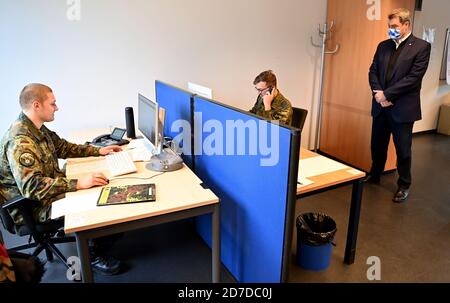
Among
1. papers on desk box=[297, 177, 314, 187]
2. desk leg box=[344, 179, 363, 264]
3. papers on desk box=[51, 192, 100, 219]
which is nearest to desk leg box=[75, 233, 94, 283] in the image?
papers on desk box=[51, 192, 100, 219]

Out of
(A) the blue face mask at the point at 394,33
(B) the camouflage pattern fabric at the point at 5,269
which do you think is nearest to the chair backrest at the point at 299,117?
(A) the blue face mask at the point at 394,33

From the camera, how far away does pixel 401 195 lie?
3.11 m

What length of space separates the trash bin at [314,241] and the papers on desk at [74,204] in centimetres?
130

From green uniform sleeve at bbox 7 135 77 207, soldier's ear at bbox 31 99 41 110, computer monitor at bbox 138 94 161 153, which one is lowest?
green uniform sleeve at bbox 7 135 77 207

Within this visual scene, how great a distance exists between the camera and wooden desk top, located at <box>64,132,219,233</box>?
1.45 meters

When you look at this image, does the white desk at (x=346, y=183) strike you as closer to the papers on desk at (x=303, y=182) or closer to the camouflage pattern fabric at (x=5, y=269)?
the papers on desk at (x=303, y=182)

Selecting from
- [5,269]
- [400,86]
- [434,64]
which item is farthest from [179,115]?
[434,64]

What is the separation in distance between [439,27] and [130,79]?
468cm

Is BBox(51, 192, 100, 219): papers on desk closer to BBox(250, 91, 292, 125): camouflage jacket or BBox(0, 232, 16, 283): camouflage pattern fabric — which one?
BBox(0, 232, 16, 283): camouflage pattern fabric

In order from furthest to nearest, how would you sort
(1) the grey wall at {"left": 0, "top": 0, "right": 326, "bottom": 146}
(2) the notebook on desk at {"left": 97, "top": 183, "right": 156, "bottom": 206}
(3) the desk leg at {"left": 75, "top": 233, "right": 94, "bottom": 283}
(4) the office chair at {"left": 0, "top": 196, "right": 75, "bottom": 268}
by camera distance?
1. (1) the grey wall at {"left": 0, "top": 0, "right": 326, "bottom": 146}
2. (4) the office chair at {"left": 0, "top": 196, "right": 75, "bottom": 268}
3. (2) the notebook on desk at {"left": 97, "top": 183, "right": 156, "bottom": 206}
4. (3) the desk leg at {"left": 75, "top": 233, "right": 94, "bottom": 283}

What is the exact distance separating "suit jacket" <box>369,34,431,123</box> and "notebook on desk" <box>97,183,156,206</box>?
2379 mm

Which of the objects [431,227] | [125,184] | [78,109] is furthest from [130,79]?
[431,227]

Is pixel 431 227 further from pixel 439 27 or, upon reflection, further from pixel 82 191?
pixel 439 27

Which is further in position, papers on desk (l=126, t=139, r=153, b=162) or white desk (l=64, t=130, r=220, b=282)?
papers on desk (l=126, t=139, r=153, b=162)
